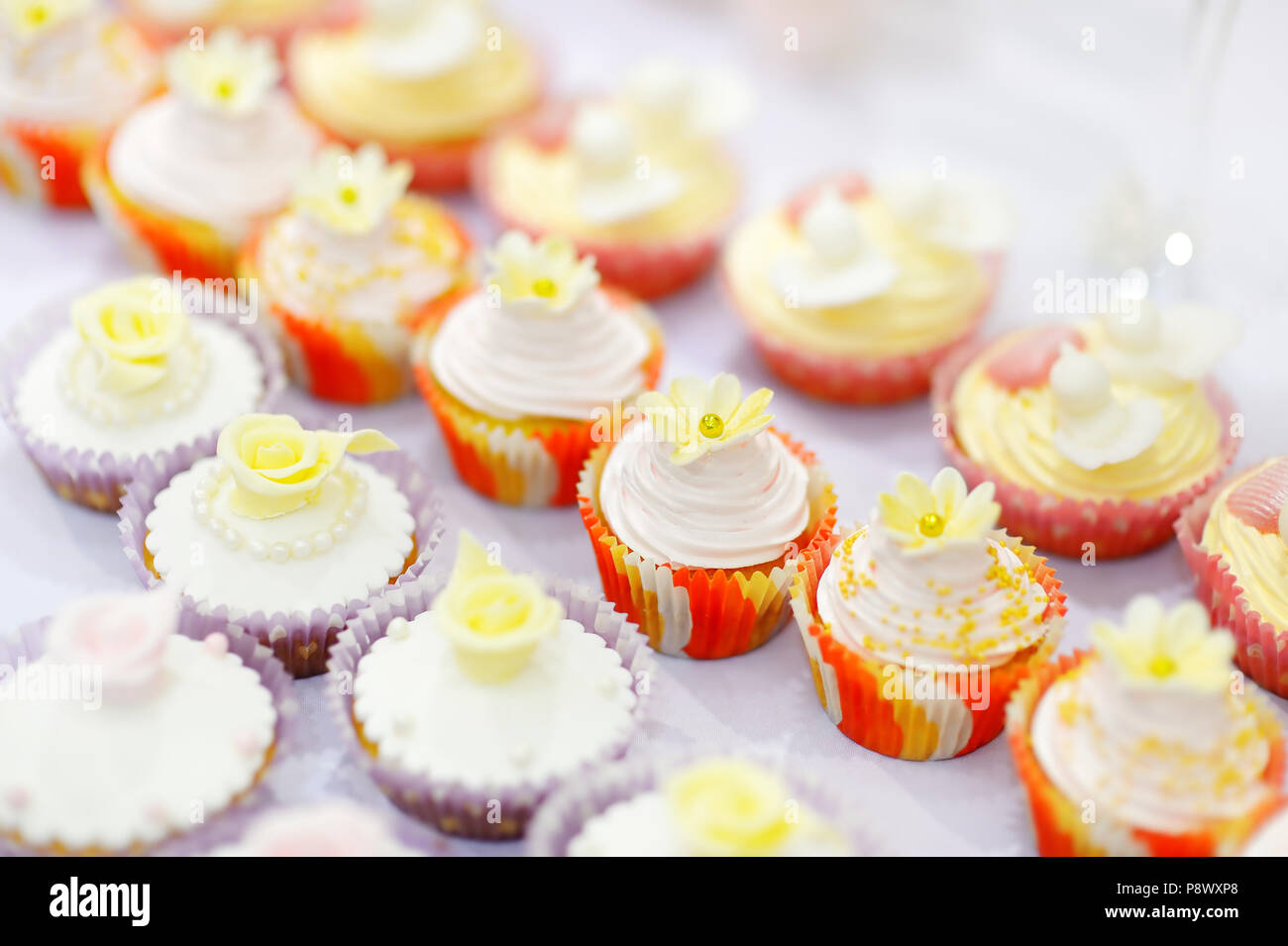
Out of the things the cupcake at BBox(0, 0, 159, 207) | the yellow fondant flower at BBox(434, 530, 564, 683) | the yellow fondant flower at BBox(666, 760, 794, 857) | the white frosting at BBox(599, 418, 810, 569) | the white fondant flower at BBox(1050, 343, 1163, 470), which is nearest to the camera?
the yellow fondant flower at BBox(666, 760, 794, 857)

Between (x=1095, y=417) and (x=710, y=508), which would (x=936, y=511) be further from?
(x=1095, y=417)

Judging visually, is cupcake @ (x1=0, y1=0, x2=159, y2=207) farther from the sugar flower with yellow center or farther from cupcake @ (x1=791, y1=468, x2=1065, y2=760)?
cupcake @ (x1=791, y1=468, x2=1065, y2=760)

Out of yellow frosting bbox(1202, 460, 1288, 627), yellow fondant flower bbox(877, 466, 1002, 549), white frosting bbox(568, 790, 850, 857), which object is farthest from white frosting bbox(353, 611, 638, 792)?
yellow frosting bbox(1202, 460, 1288, 627)

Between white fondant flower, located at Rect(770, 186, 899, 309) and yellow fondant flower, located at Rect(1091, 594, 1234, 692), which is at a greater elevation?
yellow fondant flower, located at Rect(1091, 594, 1234, 692)

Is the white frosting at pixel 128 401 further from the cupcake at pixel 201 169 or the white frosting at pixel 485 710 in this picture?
the white frosting at pixel 485 710

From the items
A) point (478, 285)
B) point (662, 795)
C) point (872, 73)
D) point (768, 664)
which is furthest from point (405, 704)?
point (872, 73)

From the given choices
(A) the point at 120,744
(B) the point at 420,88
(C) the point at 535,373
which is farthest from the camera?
(B) the point at 420,88

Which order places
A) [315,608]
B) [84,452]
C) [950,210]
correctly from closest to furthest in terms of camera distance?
[315,608], [84,452], [950,210]

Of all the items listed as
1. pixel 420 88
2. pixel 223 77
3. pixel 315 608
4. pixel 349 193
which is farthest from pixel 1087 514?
pixel 223 77
